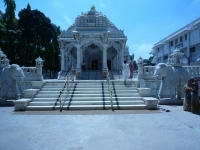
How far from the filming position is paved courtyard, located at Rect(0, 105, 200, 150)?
4195mm

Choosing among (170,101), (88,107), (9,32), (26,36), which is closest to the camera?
(88,107)

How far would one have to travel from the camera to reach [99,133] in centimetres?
509

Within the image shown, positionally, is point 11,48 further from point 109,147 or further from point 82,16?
point 109,147

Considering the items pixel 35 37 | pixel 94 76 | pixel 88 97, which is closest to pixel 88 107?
pixel 88 97

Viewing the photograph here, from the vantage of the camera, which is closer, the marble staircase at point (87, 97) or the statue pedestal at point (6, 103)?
the marble staircase at point (87, 97)

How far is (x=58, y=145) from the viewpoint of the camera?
167 inches

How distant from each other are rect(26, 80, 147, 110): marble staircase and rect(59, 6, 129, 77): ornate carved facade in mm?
6467

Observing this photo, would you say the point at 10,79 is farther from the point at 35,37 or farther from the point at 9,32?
the point at 35,37

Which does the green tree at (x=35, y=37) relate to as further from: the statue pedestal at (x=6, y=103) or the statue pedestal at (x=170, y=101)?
the statue pedestal at (x=170, y=101)

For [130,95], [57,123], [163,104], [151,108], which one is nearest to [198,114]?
[151,108]

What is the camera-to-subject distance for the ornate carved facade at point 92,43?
18.5 meters

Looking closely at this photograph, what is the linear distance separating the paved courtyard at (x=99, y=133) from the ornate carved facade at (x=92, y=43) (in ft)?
37.8

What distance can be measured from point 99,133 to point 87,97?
15.6 ft

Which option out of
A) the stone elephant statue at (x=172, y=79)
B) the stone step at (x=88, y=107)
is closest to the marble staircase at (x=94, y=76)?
the stone elephant statue at (x=172, y=79)
